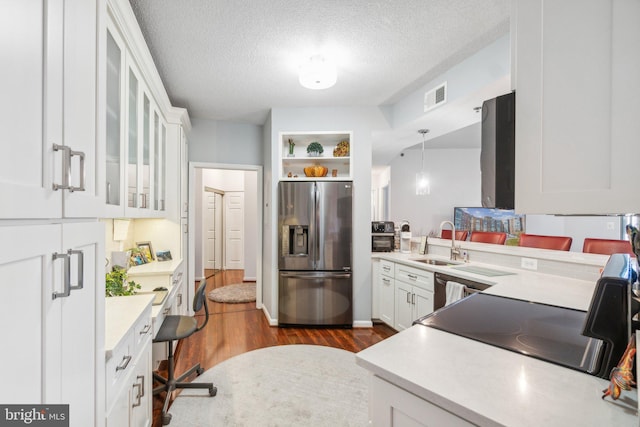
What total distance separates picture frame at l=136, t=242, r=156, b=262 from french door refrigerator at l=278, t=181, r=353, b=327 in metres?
1.35

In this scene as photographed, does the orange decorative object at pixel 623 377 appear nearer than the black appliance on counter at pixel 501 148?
Yes

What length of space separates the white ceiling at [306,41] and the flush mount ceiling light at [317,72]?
64 mm

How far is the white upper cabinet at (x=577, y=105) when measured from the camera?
65cm

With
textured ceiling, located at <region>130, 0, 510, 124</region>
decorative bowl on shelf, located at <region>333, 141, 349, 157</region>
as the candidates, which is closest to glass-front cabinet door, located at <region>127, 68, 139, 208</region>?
textured ceiling, located at <region>130, 0, 510, 124</region>

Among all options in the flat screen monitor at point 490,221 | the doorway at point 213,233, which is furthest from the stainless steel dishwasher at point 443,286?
the doorway at point 213,233

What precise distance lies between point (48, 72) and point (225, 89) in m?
2.57

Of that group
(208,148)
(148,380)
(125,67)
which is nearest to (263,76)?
(125,67)

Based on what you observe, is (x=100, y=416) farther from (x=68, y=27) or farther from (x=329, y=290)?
(x=329, y=290)

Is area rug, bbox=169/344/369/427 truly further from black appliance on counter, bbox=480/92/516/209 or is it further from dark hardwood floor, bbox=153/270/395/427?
black appliance on counter, bbox=480/92/516/209

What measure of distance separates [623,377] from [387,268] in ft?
8.86

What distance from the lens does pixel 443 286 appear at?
2578 millimetres

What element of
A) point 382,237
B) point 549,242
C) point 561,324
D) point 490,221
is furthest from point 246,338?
point 490,221

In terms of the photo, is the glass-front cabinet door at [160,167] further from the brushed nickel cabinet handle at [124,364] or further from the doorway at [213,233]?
the doorway at [213,233]

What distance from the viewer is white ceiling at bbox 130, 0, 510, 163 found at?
6.00ft
